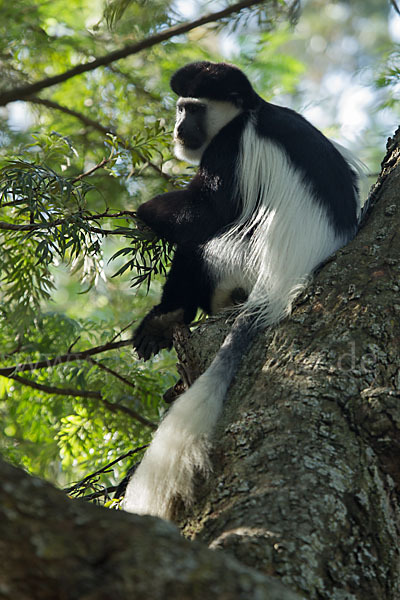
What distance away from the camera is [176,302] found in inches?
88.8

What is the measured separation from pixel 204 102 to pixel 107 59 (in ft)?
2.54

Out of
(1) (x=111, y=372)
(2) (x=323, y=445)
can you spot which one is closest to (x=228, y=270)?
(1) (x=111, y=372)

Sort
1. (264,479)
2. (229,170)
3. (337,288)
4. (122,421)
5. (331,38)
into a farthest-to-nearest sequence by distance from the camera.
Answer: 1. (331,38)
2. (122,421)
3. (229,170)
4. (337,288)
5. (264,479)

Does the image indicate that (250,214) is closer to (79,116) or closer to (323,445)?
(323,445)

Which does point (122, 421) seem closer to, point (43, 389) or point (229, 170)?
point (43, 389)

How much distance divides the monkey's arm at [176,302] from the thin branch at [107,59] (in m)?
0.67

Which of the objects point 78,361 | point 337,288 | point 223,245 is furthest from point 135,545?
point 78,361

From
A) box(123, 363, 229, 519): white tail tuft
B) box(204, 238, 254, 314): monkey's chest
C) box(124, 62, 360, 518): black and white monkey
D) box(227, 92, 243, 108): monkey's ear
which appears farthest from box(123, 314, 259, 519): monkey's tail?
box(227, 92, 243, 108): monkey's ear

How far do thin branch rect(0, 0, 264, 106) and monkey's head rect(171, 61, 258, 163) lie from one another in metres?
0.24

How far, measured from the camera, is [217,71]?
256 centimetres

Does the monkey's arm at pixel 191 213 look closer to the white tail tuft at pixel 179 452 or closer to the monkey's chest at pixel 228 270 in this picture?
the monkey's chest at pixel 228 270

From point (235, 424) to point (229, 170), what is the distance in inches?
48.8

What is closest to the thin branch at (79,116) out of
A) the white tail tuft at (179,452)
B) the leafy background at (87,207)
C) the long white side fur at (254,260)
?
the leafy background at (87,207)

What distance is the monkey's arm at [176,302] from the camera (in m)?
2.22
